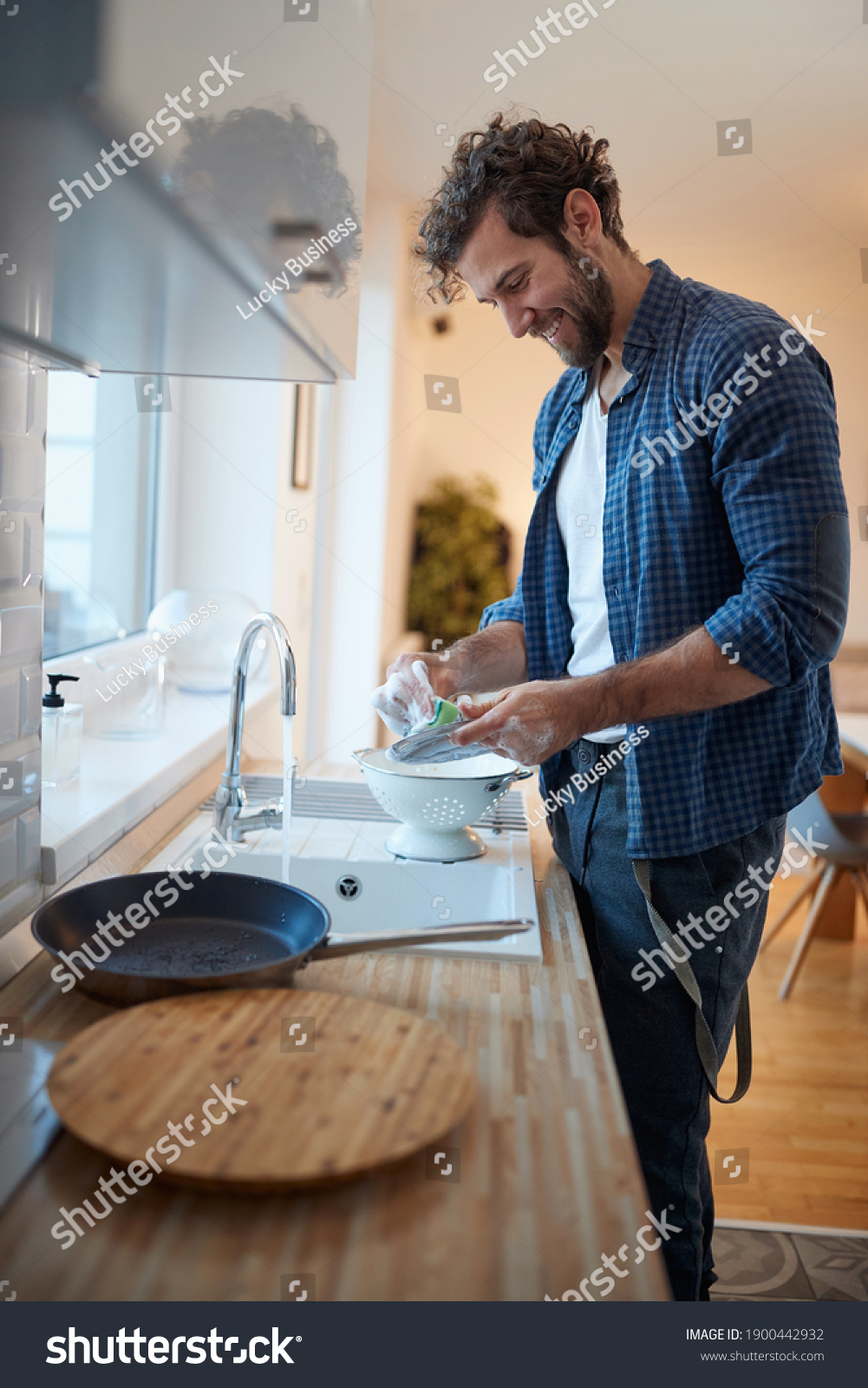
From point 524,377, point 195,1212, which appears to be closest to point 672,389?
point 195,1212

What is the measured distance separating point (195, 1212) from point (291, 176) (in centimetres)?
63

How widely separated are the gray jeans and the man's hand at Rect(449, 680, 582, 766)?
0.20 m

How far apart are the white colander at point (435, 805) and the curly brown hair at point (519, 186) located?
659 millimetres

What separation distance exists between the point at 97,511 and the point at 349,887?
49.2 inches

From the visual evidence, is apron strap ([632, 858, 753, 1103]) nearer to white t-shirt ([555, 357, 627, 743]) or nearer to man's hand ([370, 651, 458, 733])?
white t-shirt ([555, 357, 627, 743])

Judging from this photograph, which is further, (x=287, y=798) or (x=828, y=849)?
(x=828, y=849)

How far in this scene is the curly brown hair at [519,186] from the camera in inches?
46.8

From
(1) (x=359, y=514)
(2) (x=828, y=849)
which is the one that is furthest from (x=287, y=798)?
(1) (x=359, y=514)

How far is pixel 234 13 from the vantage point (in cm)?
53

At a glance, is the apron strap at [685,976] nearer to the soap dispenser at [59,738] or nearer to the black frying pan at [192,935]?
the black frying pan at [192,935]

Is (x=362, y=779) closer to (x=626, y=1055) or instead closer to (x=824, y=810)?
(x=626, y=1055)

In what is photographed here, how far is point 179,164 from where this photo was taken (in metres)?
0.56

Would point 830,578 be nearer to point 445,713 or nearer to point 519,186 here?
point 445,713

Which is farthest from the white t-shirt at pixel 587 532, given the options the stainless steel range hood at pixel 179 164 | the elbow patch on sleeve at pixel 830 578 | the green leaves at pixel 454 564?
the green leaves at pixel 454 564
